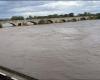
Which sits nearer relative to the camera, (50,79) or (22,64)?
(50,79)

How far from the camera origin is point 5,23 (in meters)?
95.1

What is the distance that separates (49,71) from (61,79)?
1727 millimetres

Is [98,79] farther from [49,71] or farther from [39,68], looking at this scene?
[39,68]

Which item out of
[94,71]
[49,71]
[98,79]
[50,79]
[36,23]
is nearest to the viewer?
[98,79]

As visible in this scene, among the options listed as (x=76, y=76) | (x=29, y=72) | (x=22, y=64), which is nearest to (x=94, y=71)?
(x=76, y=76)

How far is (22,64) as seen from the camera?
565 inches

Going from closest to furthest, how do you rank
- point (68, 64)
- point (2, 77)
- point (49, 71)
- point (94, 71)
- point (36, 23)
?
point (2, 77), point (94, 71), point (49, 71), point (68, 64), point (36, 23)

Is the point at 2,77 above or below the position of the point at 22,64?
above

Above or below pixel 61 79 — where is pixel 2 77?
above

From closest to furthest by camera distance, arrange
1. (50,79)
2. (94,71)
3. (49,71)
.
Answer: (50,79) < (94,71) < (49,71)

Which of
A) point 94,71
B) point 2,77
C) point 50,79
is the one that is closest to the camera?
point 2,77

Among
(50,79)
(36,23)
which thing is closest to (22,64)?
(50,79)

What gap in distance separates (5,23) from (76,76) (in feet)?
282

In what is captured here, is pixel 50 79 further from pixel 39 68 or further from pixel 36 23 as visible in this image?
pixel 36 23
